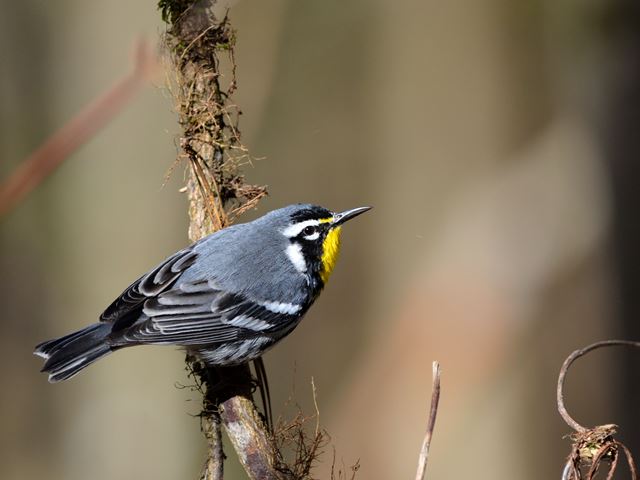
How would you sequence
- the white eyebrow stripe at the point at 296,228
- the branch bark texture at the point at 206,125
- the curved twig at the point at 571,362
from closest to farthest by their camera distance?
the curved twig at the point at 571,362 → the branch bark texture at the point at 206,125 → the white eyebrow stripe at the point at 296,228

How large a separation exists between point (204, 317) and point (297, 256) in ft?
1.61

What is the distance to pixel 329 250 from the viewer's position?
3.62m

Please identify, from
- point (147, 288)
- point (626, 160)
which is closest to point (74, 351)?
point (147, 288)

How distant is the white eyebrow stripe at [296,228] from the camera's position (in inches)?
138

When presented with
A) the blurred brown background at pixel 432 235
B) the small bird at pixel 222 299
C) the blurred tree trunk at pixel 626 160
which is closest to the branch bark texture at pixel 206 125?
the small bird at pixel 222 299

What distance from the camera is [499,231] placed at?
6.08m

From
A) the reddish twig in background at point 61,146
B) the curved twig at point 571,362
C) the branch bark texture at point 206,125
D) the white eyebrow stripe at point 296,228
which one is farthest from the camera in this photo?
the white eyebrow stripe at point 296,228

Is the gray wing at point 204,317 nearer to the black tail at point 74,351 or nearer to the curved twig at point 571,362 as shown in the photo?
the black tail at point 74,351

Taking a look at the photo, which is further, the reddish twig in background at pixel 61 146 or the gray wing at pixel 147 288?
the gray wing at pixel 147 288

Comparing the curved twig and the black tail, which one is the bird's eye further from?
the curved twig

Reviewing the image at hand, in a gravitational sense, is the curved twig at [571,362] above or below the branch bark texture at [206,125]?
below

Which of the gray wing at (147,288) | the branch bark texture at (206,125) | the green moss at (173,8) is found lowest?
the gray wing at (147,288)

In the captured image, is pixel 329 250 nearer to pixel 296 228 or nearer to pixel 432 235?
pixel 296 228

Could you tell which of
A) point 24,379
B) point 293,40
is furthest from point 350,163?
point 24,379
